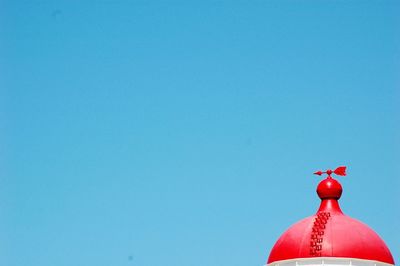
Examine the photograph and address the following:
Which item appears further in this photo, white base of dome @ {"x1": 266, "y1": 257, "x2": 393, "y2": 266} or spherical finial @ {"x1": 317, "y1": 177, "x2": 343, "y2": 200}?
spherical finial @ {"x1": 317, "y1": 177, "x2": 343, "y2": 200}

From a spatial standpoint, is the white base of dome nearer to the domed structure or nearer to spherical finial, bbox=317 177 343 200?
the domed structure

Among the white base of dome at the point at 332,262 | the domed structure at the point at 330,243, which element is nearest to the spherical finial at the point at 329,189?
the domed structure at the point at 330,243

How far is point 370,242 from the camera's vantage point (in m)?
40.5

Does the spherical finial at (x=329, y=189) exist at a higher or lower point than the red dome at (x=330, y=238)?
higher

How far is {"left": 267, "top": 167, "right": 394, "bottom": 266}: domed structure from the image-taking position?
39.7m

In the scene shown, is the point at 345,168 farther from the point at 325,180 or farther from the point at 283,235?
the point at 283,235

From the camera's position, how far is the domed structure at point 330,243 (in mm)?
39688

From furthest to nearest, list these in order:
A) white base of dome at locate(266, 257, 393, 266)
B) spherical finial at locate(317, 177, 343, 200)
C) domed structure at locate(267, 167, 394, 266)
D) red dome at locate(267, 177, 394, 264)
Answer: spherical finial at locate(317, 177, 343, 200) < red dome at locate(267, 177, 394, 264) < domed structure at locate(267, 167, 394, 266) < white base of dome at locate(266, 257, 393, 266)

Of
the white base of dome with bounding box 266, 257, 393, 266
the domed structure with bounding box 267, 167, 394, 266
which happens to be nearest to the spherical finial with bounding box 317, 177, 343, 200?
the domed structure with bounding box 267, 167, 394, 266

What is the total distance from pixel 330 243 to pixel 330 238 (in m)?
0.24

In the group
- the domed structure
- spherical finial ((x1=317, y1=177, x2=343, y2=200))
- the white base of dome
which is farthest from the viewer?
spherical finial ((x1=317, y1=177, x2=343, y2=200))

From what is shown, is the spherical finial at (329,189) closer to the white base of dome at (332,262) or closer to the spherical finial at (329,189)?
the spherical finial at (329,189)

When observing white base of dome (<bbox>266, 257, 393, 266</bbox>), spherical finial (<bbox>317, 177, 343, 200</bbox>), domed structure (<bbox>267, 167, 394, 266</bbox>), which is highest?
spherical finial (<bbox>317, 177, 343, 200</bbox>)

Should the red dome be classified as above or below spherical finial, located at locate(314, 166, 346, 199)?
below
